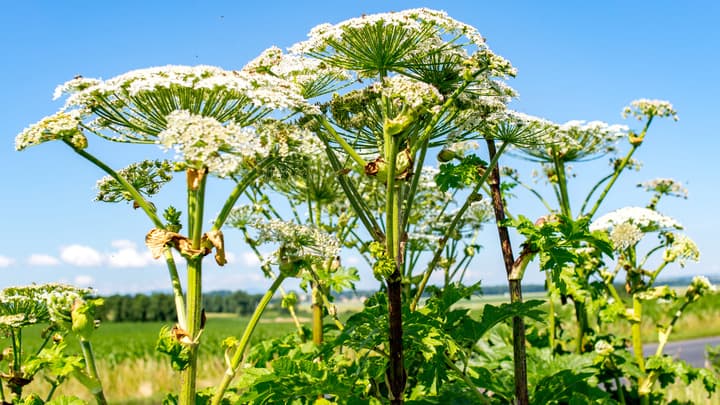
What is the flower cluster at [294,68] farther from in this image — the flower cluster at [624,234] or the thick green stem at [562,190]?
the flower cluster at [624,234]

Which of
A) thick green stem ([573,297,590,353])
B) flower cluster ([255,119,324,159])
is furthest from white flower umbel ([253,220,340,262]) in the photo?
thick green stem ([573,297,590,353])

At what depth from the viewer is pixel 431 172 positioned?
247 inches

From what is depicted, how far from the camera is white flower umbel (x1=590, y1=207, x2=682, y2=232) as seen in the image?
648 cm

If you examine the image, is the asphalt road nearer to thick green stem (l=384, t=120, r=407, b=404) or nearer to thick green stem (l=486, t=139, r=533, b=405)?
thick green stem (l=486, t=139, r=533, b=405)

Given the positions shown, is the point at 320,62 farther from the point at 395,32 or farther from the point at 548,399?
the point at 548,399

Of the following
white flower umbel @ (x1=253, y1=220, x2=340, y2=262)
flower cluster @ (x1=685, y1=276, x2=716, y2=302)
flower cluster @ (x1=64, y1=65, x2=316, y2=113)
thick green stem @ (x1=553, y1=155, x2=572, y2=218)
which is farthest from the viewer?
flower cluster @ (x1=685, y1=276, x2=716, y2=302)

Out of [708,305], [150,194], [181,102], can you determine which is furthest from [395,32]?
[708,305]

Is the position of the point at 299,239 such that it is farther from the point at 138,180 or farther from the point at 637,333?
the point at 637,333

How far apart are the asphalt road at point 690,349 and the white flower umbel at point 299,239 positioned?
1858 centimetres

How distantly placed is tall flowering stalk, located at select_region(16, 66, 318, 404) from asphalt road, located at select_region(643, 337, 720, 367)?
19280 millimetres

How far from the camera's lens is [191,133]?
8.77ft

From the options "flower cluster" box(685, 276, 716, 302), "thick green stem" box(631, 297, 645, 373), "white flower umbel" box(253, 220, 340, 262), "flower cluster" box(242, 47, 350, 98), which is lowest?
"thick green stem" box(631, 297, 645, 373)

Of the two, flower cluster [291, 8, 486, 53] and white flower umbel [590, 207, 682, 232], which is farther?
white flower umbel [590, 207, 682, 232]

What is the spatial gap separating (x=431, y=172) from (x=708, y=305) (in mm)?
32333
